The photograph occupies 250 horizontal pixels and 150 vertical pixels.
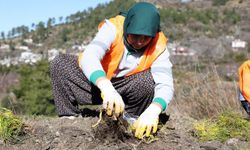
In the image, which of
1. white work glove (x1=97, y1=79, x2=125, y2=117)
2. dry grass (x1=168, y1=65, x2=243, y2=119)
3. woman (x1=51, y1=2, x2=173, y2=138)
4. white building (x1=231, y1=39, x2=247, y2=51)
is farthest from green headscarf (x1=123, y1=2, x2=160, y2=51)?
white building (x1=231, y1=39, x2=247, y2=51)

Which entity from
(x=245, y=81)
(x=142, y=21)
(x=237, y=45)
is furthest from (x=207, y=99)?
(x=237, y=45)

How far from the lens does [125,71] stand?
3.08 metres

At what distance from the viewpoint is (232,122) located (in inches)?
112

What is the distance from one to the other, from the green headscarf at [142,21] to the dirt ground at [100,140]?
590mm

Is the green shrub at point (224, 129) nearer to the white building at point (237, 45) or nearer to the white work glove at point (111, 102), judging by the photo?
the white work glove at point (111, 102)

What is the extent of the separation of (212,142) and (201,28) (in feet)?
135

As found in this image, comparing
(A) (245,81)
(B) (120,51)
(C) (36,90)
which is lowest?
(C) (36,90)

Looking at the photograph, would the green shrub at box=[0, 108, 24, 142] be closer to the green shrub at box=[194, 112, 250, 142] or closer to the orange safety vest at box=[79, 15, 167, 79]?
the orange safety vest at box=[79, 15, 167, 79]

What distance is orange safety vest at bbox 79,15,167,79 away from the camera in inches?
115

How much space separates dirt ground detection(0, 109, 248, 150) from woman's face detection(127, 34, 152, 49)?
532 millimetres

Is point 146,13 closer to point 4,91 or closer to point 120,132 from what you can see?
point 120,132

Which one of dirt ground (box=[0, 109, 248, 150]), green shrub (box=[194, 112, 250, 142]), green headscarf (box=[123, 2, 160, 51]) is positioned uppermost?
green headscarf (box=[123, 2, 160, 51])

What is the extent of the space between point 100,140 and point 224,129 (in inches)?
31.2

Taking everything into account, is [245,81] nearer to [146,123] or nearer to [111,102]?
[146,123]
